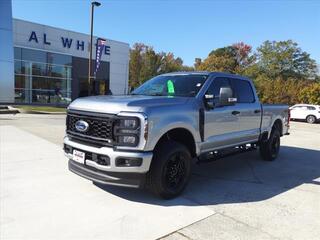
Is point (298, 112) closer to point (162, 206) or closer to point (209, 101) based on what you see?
point (209, 101)

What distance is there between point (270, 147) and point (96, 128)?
5080 mm

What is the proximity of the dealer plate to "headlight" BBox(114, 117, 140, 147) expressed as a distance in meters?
0.73

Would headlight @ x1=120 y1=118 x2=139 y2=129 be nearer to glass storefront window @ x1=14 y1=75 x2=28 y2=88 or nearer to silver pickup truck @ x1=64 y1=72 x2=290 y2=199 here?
silver pickup truck @ x1=64 y1=72 x2=290 y2=199

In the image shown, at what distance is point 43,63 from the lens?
1172 inches

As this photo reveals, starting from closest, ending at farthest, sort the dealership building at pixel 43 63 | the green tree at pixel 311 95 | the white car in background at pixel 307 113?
the dealership building at pixel 43 63
the white car in background at pixel 307 113
the green tree at pixel 311 95

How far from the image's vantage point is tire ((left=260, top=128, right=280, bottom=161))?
26.6 feet

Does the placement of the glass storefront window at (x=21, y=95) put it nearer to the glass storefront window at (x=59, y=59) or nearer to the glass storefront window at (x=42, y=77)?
the glass storefront window at (x=42, y=77)

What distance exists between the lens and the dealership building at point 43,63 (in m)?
25.7

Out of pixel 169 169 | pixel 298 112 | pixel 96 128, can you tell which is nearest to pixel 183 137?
pixel 169 169

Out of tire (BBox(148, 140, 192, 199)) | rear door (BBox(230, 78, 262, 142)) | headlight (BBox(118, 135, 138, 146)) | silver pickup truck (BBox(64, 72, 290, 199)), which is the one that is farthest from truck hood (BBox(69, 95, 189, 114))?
rear door (BBox(230, 78, 262, 142))

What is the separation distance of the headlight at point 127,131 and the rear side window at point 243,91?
3076 millimetres

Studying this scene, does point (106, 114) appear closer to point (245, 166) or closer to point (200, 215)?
point (200, 215)

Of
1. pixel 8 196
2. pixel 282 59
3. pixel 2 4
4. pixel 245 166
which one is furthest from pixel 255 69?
pixel 8 196

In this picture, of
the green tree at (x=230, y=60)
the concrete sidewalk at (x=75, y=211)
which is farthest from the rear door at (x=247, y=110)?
the green tree at (x=230, y=60)
